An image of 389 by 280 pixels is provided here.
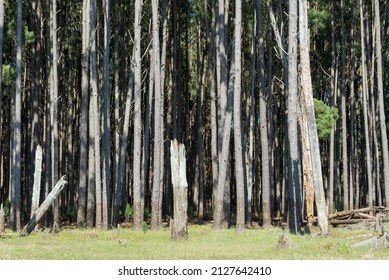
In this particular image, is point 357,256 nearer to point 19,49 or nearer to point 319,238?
point 319,238

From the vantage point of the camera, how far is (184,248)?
43.5 ft

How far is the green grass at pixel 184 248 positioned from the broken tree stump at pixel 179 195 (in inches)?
12.6

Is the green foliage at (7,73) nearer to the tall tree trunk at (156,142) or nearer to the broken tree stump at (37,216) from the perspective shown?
the broken tree stump at (37,216)

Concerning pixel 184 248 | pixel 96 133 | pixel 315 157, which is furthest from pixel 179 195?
pixel 96 133

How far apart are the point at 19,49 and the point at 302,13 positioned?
9.97 metres

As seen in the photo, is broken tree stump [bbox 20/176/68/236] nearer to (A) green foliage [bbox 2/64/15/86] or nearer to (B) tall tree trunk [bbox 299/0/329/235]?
(A) green foliage [bbox 2/64/15/86]

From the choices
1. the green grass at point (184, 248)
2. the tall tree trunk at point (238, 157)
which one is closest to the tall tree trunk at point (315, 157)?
the green grass at point (184, 248)

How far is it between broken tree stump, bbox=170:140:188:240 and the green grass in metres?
0.32

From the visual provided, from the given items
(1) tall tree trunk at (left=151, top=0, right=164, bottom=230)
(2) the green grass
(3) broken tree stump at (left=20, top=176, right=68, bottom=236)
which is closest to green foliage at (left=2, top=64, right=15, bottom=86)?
(3) broken tree stump at (left=20, top=176, right=68, bottom=236)

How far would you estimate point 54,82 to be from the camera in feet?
72.3

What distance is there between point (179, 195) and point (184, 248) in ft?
10.1

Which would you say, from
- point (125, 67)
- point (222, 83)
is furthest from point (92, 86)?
point (125, 67)

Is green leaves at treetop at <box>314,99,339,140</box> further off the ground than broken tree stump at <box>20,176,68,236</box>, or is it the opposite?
green leaves at treetop at <box>314,99,339,140</box>

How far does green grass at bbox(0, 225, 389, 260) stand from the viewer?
37.7 ft
